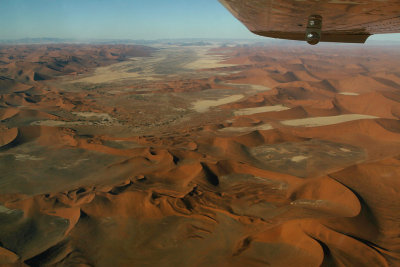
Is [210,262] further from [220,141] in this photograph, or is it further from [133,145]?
[133,145]

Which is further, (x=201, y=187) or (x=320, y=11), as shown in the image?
(x=201, y=187)

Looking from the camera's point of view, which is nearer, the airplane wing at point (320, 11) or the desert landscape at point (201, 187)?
the airplane wing at point (320, 11)

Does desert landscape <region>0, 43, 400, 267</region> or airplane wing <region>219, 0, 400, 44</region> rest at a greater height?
airplane wing <region>219, 0, 400, 44</region>

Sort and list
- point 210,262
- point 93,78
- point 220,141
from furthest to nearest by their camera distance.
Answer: point 93,78 < point 220,141 < point 210,262

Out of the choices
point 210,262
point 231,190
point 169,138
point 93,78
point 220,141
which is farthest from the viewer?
point 93,78

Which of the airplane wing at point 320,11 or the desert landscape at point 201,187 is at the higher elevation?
the airplane wing at point 320,11

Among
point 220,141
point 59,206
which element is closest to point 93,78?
point 220,141

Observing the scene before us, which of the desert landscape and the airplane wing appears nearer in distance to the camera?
the airplane wing

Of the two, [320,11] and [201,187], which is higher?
[320,11]
